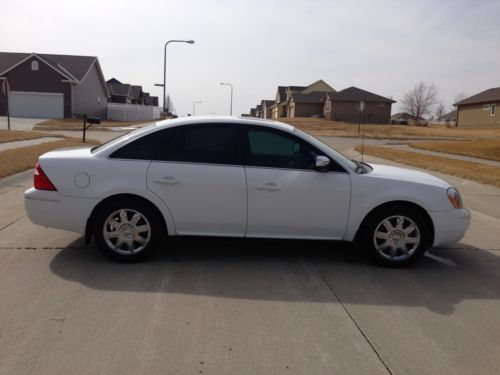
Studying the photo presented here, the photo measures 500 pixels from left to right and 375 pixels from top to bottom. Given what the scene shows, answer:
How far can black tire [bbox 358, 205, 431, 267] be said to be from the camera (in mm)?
5086

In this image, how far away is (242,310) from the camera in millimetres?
3939

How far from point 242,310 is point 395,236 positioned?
6.87 ft

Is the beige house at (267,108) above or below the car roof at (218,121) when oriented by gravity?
above

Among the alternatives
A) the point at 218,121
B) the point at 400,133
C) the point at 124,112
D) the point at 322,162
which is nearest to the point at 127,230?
the point at 218,121

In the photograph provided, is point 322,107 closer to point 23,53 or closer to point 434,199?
point 23,53

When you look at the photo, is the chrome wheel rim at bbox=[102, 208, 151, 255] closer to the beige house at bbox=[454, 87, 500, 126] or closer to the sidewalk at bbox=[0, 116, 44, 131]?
the sidewalk at bbox=[0, 116, 44, 131]

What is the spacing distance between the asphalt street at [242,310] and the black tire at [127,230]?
6.2 inches

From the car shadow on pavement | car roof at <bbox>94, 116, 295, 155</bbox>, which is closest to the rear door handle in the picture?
car roof at <bbox>94, 116, 295, 155</bbox>

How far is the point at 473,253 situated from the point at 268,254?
2.66 meters

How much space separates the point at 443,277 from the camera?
5020mm

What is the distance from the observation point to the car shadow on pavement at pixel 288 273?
435 centimetres

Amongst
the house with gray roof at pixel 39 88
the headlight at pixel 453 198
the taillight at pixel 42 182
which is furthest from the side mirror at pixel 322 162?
the house with gray roof at pixel 39 88

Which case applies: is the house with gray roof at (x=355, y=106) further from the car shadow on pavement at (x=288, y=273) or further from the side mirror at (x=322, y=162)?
the side mirror at (x=322, y=162)

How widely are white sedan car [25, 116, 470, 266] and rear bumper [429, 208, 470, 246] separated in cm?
1
